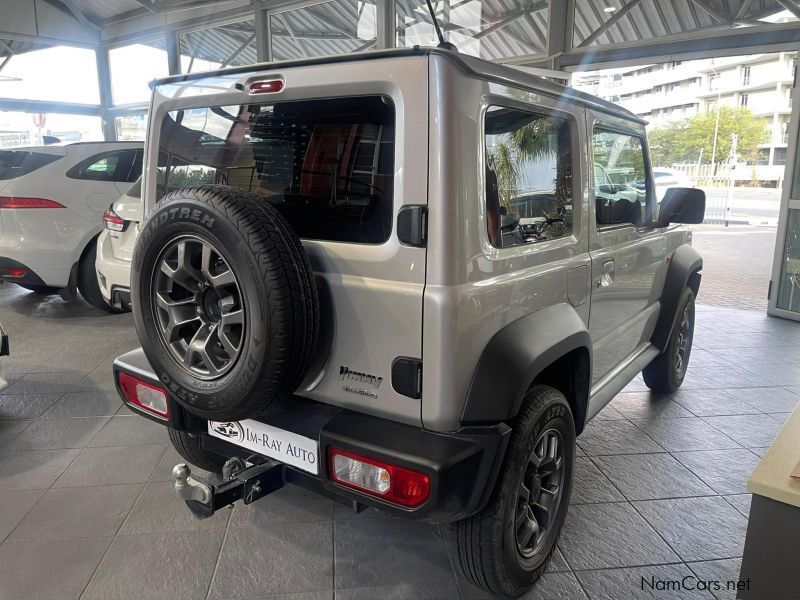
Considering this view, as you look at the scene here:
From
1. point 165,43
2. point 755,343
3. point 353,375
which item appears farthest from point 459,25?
point 353,375

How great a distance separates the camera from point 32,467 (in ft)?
9.32

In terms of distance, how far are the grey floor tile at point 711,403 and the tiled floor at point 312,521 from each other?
0.01 meters

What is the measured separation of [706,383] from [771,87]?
11.9 feet

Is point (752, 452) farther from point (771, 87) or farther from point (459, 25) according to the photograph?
point (459, 25)

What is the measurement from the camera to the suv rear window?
1.68 metres

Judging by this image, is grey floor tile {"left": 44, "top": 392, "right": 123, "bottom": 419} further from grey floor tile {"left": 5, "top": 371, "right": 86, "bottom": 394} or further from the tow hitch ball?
the tow hitch ball

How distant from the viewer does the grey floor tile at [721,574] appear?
2018 mm

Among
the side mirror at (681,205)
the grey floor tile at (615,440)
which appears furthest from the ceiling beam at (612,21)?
the grey floor tile at (615,440)

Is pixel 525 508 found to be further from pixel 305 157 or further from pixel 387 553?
pixel 305 157

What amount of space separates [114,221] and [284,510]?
3.03 metres

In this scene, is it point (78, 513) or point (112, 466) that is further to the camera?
point (112, 466)

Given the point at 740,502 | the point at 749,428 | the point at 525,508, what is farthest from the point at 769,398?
the point at 525,508

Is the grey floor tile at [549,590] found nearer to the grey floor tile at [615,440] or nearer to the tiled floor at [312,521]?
the tiled floor at [312,521]

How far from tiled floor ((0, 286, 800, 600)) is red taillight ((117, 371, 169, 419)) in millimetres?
560
